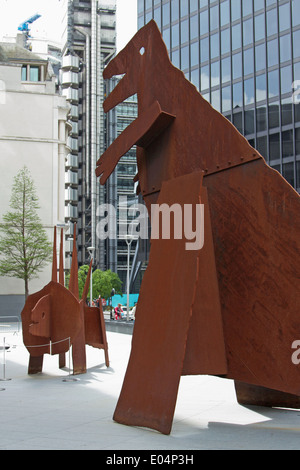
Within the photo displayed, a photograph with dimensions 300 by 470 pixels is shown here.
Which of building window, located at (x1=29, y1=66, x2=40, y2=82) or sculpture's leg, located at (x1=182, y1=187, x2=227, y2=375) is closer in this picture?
sculpture's leg, located at (x1=182, y1=187, x2=227, y2=375)

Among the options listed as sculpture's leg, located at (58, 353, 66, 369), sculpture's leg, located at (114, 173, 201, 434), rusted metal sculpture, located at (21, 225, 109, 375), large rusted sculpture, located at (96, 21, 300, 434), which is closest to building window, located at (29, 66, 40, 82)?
sculpture's leg, located at (58, 353, 66, 369)

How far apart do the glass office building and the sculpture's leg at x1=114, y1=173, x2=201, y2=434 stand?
34208 mm

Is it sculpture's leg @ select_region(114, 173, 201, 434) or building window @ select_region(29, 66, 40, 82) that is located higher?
building window @ select_region(29, 66, 40, 82)

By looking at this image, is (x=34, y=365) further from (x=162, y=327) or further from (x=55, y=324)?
(x=162, y=327)

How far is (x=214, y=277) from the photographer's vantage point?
7207mm

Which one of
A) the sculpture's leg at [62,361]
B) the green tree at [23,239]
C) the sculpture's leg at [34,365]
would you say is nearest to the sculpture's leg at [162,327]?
the sculpture's leg at [34,365]

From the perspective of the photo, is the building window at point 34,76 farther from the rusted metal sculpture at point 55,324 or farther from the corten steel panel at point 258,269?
the corten steel panel at point 258,269

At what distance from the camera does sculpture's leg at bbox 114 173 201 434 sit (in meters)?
6.73

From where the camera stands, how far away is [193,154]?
7605 millimetres

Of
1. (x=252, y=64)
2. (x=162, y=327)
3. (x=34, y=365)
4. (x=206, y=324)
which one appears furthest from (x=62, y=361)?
(x=252, y=64)

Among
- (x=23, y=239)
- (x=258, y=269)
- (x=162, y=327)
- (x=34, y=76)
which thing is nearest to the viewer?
(x=258, y=269)

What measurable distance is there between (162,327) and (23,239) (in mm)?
34309

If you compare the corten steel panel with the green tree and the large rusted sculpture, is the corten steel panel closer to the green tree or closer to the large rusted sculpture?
the large rusted sculpture

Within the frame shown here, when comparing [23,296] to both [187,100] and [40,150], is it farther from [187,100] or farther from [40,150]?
[187,100]
